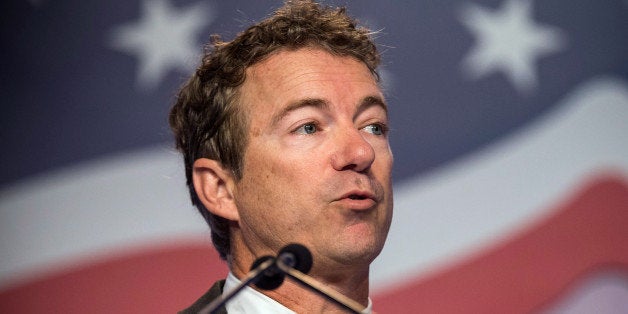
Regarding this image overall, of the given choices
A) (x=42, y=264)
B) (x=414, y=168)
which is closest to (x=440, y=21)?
(x=414, y=168)

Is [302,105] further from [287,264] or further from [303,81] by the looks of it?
[287,264]

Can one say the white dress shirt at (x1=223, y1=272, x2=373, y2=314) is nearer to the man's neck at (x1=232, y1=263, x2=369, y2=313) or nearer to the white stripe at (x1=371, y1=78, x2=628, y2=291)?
the man's neck at (x1=232, y1=263, x2=369, y2=313)

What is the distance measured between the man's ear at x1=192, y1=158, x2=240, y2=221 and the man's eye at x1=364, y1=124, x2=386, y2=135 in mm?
347

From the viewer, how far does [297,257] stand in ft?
5.00

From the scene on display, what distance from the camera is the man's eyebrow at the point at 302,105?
2.06 meters

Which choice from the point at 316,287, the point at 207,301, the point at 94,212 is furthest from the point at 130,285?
the point at 316,287

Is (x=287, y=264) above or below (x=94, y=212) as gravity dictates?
below

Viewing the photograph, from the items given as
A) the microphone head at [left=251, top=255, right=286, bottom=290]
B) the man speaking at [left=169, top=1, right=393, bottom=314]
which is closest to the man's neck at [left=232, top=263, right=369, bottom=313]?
the man speaking at [left=169, top=1, right=393, bottom=314]

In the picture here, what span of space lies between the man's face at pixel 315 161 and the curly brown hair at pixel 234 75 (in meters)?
0.03

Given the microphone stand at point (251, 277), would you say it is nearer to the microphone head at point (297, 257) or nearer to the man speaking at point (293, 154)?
the microphone head at point (297, 257)

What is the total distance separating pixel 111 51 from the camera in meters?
3.12

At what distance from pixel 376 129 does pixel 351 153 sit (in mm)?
207

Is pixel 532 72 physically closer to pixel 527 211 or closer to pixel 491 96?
pixel 491 96

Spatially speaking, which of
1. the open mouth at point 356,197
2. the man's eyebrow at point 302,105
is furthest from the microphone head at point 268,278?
the man's eyebrow at point 302,105
